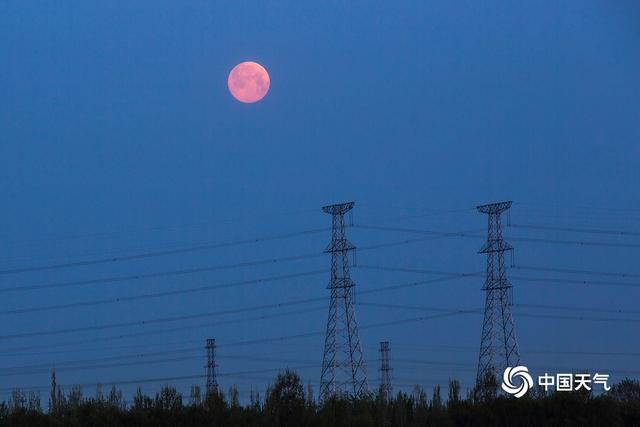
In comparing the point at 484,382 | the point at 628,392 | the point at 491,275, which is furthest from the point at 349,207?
the point at 628,392

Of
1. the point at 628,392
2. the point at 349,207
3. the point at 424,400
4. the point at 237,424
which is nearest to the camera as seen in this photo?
the point at 237,424

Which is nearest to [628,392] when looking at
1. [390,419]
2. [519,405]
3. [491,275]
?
[491,275]

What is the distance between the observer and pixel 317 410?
40.2 metres

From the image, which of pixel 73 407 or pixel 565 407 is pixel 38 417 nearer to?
pixel 73 407

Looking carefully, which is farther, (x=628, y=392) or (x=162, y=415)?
(x=628, y=392)

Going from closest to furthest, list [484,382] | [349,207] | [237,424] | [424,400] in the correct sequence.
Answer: [237,424] < [424,400] < [484,382] < [349,207]

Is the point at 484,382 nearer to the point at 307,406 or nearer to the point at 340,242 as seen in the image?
the point at 307,406

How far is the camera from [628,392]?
253 ft

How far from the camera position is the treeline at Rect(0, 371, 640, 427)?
125 ft

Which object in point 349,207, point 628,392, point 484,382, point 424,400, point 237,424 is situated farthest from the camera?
point 628,392

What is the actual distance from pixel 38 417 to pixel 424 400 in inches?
532

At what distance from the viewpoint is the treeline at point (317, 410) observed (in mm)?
38250

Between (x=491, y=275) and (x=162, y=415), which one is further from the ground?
(x=491, y=275)

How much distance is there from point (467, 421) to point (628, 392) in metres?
37.9
